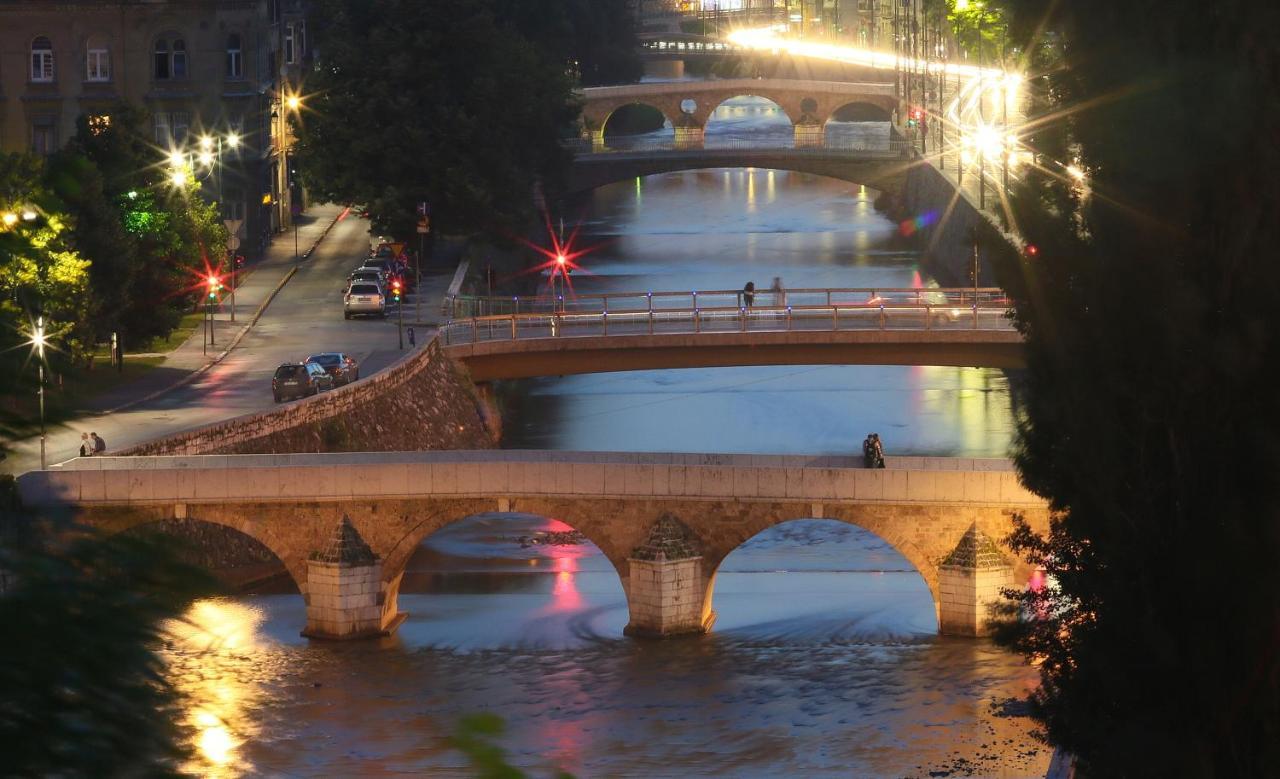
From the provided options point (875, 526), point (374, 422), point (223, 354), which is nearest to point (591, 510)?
point (875, 526)

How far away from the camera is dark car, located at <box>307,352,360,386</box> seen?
205 ft

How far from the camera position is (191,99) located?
285 ft

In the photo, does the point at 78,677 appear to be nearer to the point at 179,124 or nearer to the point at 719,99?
the point at 179,124

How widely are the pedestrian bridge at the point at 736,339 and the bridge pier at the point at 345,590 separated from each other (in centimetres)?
1879

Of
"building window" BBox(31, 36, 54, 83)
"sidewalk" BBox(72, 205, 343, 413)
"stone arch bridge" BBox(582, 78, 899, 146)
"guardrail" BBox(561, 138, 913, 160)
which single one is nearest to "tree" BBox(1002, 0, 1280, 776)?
"sidewalk" BBox(72, 205, 343, 413)

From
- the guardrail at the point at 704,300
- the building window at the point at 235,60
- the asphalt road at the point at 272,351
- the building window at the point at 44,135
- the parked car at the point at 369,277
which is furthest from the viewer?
the building window at the point at 235,60

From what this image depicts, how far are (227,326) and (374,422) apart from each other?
14.2 metres

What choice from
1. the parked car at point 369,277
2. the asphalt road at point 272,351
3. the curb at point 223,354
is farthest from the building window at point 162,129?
the parked car at point 369,277

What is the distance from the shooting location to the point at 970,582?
46375 mm

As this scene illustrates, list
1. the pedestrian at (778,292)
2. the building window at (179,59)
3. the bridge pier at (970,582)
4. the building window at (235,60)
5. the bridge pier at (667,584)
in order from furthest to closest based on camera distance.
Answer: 1. the building window at (235,60)
2. the building window at (179,59)
3. the pedestrian at (778,292)
4. the bridge pier at (667,584)
5. the bridge pier at (970,582)

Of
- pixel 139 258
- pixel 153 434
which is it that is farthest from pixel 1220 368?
pixel 139 258

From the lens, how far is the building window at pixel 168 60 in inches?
3401

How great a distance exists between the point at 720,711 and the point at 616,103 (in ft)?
327

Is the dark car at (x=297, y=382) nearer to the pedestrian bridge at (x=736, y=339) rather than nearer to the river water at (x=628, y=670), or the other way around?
the river water at (x=628, y=670)
